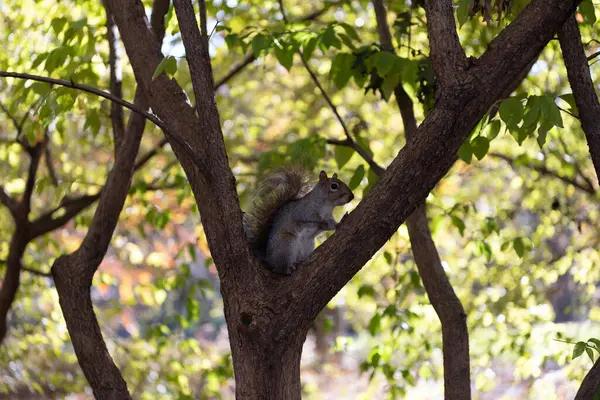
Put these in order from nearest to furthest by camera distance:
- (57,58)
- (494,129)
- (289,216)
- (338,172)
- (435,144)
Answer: (435,144), (494,129), (57,58), (289,216), (338,172)

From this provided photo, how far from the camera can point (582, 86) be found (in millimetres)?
2363

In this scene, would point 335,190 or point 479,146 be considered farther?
point 335,190

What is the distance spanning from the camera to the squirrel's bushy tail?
3.03 metres

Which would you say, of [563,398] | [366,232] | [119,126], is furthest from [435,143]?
[563,398]

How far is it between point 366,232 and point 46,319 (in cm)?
455

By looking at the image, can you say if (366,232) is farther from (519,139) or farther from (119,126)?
(119,126)

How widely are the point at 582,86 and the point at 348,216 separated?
0.91 m

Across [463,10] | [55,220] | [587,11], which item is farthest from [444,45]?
[55,220]

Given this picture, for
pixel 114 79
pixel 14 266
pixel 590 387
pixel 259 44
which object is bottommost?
pixel 590 387

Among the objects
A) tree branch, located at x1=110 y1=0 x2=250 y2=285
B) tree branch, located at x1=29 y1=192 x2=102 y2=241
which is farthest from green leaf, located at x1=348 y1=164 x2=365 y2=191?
tree branch, located at x1=29 y1=192 x2=102 y2=241

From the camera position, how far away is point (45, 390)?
6.08 m

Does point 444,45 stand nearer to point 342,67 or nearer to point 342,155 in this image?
point 342,67

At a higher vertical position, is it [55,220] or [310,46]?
[55,220]

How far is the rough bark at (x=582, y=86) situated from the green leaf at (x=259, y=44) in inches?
43.6
